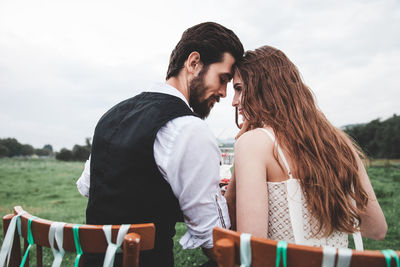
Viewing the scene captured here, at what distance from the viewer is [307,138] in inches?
61.9

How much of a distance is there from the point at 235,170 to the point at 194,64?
90 centimetres

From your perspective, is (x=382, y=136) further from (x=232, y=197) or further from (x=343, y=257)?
(x=343, y=257)

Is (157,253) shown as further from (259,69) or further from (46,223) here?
(259,69)

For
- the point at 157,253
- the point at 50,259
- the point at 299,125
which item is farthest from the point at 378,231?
the point at 50,259

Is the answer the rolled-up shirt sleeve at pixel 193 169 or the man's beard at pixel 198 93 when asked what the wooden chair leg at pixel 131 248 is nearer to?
the rolled-up shirt sleeve at pixel 193 169

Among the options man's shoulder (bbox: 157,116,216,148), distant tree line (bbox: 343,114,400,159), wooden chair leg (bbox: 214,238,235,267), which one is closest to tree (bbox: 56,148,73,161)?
distant tree line (bbox: 343,114,400,159)

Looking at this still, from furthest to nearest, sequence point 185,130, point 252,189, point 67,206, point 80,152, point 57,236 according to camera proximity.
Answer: point 80,152, point 67,206, point 252,189, point 185,130, point 57,236

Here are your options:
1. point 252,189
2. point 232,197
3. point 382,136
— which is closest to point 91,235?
point 252,189

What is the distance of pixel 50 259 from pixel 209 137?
437 centimetres

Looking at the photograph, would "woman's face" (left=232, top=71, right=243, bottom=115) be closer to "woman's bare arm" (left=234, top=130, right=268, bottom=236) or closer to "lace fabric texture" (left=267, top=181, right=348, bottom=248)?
"woman's bare arm" (left=234, top=130, right=268, bottom=236)

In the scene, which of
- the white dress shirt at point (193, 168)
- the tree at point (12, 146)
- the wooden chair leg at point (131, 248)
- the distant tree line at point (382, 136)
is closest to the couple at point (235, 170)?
the white dress shirt at point (193, 168)

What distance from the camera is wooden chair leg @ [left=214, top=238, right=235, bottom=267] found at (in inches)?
33.7

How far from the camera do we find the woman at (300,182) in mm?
1446

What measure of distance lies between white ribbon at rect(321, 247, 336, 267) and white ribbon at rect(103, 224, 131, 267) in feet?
2.31
